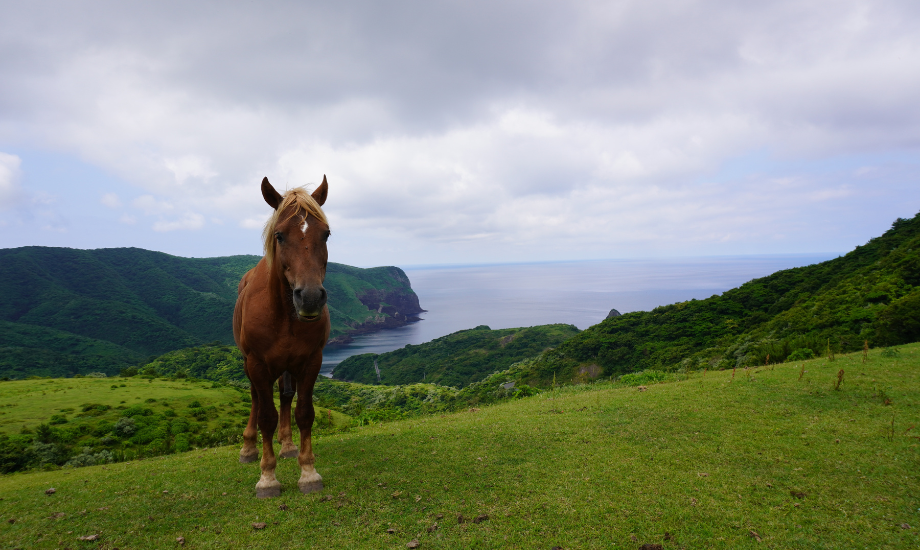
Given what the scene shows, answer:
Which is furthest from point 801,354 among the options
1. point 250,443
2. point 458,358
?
point 458,358

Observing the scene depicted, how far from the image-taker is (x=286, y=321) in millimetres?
4828

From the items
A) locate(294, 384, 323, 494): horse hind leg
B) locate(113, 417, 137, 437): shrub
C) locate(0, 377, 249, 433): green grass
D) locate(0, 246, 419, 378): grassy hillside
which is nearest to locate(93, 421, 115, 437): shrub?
locate(113, 417, 137, 437): shrub

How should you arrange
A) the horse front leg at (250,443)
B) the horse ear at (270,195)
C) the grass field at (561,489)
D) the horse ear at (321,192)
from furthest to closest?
the horse front leg at (250,443) < the horse ear at (321,192) < the horse ear at (270,195) < the grass field at (561,489)

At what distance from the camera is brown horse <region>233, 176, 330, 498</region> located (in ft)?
14.0

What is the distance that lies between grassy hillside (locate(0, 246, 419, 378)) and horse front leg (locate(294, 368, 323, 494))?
8948cm

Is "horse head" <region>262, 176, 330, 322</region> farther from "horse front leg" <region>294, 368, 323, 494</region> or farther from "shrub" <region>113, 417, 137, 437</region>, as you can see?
"shrub" <region>113, 417, 137, 437</region>

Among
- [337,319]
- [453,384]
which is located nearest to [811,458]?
[453,384]

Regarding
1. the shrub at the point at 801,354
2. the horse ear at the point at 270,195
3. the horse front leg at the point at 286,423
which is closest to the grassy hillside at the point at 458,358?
the shrub at the point at 801,354

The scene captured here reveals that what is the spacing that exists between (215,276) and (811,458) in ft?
607

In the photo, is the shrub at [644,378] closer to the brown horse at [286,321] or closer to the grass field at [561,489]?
the grass field at [561,489]

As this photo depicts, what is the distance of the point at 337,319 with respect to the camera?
6033 inches

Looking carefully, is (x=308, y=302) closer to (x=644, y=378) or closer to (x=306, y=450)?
(x=306, y=450)

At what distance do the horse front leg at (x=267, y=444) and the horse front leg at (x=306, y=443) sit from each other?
301 millimetres

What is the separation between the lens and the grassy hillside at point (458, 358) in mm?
68500
